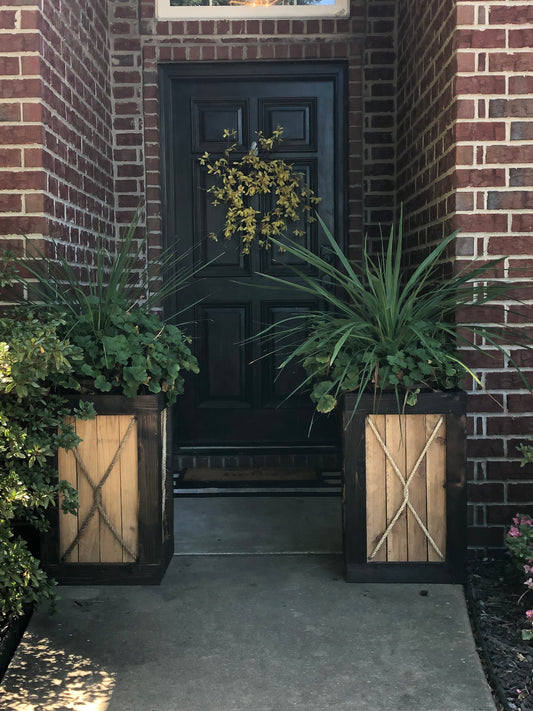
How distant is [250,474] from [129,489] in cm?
154

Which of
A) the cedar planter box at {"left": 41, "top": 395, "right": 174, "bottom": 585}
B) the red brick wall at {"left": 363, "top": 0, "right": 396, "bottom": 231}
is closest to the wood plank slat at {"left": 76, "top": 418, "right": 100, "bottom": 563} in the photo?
the cedar planter box at {"left": 41, "top": 395, "right": 174, "bottom": 585}

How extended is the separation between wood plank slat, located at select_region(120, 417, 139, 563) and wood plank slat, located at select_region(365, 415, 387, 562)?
79 cm

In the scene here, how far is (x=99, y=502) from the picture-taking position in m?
2.54

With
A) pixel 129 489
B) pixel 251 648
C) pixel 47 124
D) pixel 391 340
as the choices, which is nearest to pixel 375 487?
pixel 391 340

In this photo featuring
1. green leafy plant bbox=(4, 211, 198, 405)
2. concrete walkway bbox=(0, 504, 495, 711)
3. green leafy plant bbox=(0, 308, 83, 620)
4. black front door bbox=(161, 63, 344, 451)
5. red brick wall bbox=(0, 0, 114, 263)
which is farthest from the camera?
black front door bbox=(161, 63, 344, 451)

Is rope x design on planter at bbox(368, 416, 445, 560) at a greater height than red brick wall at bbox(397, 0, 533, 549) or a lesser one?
lesser

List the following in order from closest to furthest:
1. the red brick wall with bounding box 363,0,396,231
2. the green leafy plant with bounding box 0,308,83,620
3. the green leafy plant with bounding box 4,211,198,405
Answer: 1. the green leafy plant with bounding box 0,308,83,620
2. the green leafy plant with bounding box 4,211,198,405
3. the red brick wall with bounding box 363,0,396,231

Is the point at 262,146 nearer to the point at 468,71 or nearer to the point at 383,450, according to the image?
the point at 468,71

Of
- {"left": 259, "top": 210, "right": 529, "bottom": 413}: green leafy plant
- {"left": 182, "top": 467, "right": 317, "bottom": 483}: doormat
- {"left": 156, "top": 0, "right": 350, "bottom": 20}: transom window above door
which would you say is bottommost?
{"left": 182, "top": 467, "right": 317, "bottom": 483}: doormat

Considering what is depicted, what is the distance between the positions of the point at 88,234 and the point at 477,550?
2.14 m

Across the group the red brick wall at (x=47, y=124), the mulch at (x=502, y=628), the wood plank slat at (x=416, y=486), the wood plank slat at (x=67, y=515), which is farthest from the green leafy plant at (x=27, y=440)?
the mulch at (x=502, y=628)

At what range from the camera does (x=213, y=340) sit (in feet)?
13.9

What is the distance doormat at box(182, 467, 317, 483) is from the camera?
12.9 ft

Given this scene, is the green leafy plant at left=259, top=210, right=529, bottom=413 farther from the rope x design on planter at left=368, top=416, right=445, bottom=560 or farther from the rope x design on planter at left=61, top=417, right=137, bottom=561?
the rope x design on planter at left=61, top=417, right=137, bottom=561
